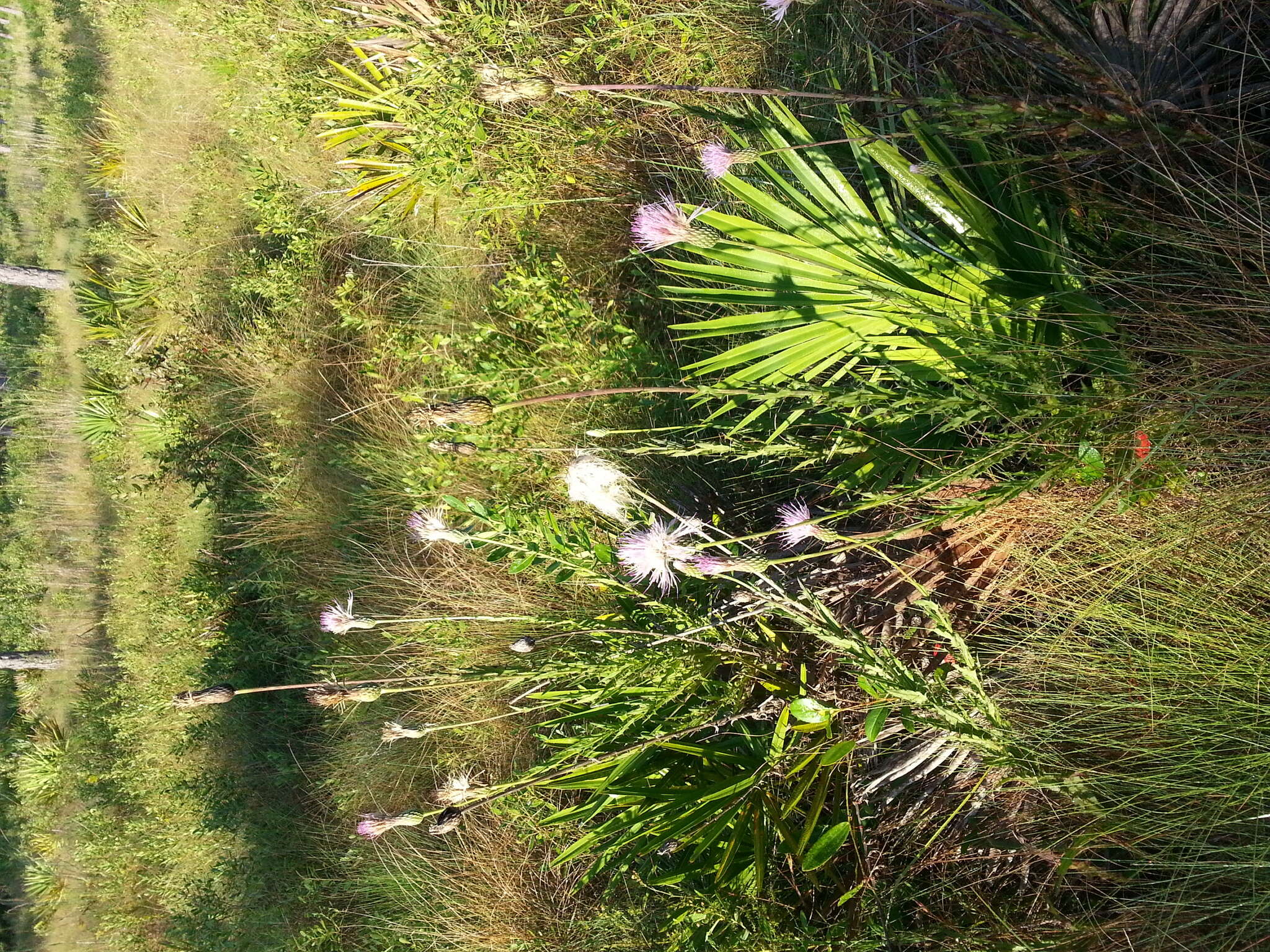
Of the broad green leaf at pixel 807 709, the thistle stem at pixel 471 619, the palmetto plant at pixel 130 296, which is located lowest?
the palmetto plant at pixel 130 296

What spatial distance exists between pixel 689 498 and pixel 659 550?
779 millimetres

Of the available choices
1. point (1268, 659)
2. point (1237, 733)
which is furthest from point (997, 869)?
point (1268, 659)

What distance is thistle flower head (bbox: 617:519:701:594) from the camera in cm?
176

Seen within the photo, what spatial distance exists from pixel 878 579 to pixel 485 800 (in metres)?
1.53

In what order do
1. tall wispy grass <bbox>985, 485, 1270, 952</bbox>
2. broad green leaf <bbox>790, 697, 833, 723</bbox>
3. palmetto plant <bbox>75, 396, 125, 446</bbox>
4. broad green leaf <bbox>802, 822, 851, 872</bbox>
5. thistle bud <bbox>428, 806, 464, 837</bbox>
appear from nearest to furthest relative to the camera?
tall wispy grass <bbox>985, 485, 1270, 952</bbox> → broad green leaf <bbox>802, 822, 851, 872</bbox> → broad green leaf <bbox>790, 697, 833, 723</bbox> → thistle bud <bbox>428, 806, 464, 837</bbox> → palmetto plant <bbox>75, 396, 125, 446</bbox>

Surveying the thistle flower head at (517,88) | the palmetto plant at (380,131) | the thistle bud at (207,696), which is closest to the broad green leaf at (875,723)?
the thistle flower head at (517,88)

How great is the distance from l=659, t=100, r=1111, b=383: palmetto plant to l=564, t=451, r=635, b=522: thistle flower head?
32 centimetres

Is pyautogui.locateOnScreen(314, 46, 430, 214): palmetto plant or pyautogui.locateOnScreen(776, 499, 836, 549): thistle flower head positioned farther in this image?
pyautogui.locateOnScreen(314, 46, 430, 214): palmetto plant

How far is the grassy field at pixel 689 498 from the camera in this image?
1.70 meters

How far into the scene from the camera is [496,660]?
9.44ft

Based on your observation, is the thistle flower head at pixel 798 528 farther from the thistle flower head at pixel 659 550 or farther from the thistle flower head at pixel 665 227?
the thistle flower head at pixel 665 227

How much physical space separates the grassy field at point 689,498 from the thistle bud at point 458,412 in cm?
3

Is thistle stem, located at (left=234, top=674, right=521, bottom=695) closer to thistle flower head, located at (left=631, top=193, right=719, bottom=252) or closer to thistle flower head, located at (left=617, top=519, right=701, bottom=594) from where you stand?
thistle flower head, located at (left=617, top=519, right=701, bottom=594)

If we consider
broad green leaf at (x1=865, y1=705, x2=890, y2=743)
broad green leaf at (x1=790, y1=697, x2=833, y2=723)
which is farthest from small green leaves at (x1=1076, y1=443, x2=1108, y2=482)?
broad green leaf at (x1=790, y1=697, x2=833, y2=723)
